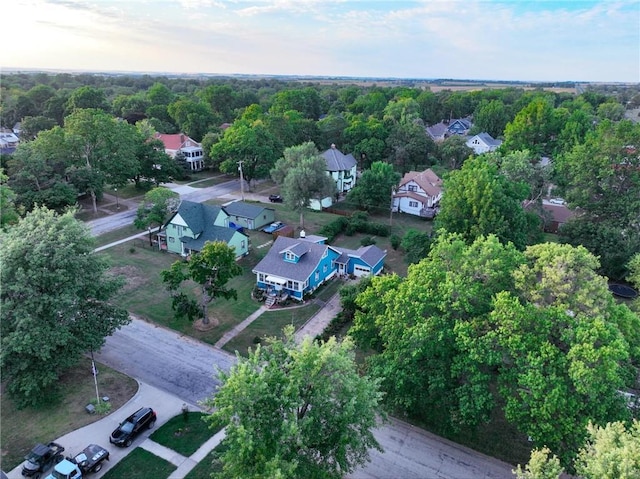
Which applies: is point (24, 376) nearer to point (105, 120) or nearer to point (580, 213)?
point (105, 120)

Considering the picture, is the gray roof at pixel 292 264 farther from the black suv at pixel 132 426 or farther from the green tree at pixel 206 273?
the black suv at pixel 132 426

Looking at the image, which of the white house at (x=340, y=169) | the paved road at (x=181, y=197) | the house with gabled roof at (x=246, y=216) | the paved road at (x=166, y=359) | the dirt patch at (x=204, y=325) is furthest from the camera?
the white house at (x=340, y=169)

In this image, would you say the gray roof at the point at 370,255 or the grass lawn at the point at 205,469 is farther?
the gray roof at the point at 370,255

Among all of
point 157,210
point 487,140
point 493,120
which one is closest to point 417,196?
point 157,210

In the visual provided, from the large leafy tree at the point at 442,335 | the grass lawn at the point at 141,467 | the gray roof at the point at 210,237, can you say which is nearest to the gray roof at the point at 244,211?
the gray roof at the point at 210,237

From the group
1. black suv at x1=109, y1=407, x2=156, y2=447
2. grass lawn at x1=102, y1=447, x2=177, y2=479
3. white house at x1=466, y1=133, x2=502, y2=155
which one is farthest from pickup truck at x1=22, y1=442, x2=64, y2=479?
white house at x1=466, y1=133, x2=502, y2=155

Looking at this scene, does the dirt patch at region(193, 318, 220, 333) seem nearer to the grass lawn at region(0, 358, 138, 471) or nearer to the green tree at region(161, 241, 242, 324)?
the green tree at region(161, 241, 242, 324)

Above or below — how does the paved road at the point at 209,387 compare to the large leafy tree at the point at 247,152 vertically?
below
